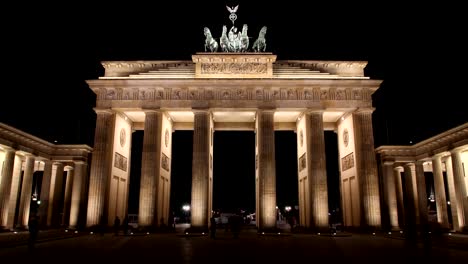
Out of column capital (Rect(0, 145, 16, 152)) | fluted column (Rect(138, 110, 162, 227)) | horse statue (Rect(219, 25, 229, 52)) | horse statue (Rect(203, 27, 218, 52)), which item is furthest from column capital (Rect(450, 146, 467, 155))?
column capital (Rect(0, 145, 16, 152))

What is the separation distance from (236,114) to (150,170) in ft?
32.7

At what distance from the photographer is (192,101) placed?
3406 centimetres

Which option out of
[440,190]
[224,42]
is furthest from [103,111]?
[440,190]

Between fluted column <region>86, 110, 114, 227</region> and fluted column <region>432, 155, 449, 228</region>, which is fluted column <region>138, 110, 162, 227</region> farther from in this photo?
fluted column <region>432, 155, 449, 228</region>

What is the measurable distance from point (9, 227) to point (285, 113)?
27754 millimetres

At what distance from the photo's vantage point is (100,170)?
106 ft

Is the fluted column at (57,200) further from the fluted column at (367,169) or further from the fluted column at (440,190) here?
the fluted column at (440,190)

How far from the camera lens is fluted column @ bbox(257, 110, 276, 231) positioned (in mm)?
31250

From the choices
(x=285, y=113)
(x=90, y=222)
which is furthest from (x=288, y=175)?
(x=90, y=222)

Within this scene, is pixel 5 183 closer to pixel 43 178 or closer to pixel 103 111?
pixel 43 178

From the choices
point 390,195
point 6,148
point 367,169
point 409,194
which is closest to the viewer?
point 6,148

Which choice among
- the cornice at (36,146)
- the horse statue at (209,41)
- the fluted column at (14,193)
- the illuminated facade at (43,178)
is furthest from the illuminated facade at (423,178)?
the fluted column at (14,193)

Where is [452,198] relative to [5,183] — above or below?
below

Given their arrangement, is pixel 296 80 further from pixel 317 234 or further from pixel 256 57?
pixel 317 234
